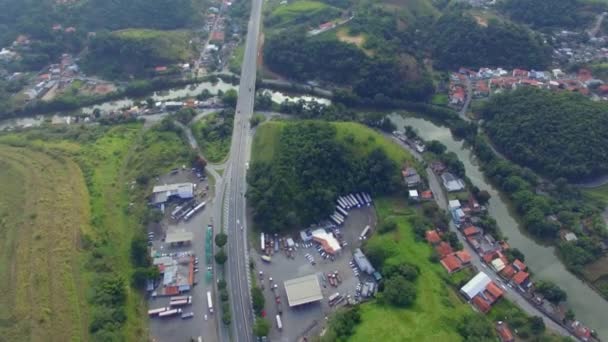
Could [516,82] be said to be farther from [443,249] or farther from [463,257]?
[443,249]

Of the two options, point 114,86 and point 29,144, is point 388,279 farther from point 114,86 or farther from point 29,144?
point 114,86

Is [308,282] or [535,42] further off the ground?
[535,42]

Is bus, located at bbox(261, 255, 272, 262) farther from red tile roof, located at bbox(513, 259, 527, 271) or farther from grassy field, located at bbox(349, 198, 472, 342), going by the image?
red tile roof, located at bbox(513, 259, 527, 271)

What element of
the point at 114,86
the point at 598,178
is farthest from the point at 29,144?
the point at 598,178

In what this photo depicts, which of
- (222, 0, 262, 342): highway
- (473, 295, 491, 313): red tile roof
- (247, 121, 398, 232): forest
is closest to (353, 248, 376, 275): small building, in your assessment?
(247, 121, 398, 232): forest

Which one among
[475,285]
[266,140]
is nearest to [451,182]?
[475,285]

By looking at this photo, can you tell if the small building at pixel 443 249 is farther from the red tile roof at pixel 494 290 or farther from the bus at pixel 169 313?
the bus at pixel 169 313

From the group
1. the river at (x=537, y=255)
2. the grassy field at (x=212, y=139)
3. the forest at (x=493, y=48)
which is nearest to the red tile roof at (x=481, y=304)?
the river at (x=537, y=255)
